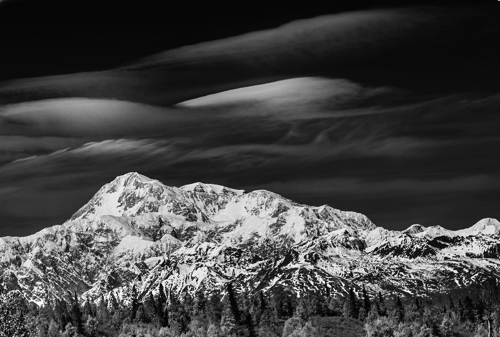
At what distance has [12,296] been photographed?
14812 cm

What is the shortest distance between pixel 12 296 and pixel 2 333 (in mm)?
6938

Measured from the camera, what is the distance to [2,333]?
145 metres
